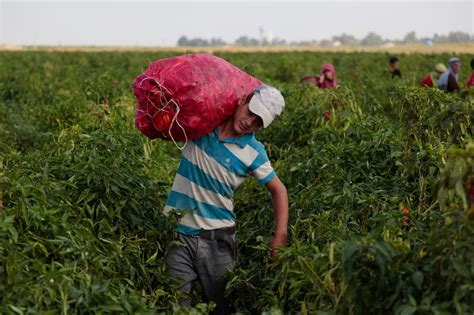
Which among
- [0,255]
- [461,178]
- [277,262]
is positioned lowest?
[277,262]

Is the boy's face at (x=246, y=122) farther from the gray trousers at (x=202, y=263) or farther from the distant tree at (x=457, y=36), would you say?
the distant tree at (x=457, y=36)

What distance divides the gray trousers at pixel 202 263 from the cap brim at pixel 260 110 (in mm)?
737

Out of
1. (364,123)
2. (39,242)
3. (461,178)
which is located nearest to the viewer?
→ (461,178)

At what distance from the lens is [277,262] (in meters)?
3.60

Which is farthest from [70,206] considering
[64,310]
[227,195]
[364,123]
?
[364,123]

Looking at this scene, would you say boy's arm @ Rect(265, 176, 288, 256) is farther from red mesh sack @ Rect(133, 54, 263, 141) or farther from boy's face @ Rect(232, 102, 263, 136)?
red mesh sack @ Rect(133, 54, 263, 141)

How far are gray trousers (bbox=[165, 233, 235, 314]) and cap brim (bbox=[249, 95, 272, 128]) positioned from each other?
0.74 m

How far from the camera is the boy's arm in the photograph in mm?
3885

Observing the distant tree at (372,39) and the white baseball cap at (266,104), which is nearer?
the white baseball cap at (266,104)

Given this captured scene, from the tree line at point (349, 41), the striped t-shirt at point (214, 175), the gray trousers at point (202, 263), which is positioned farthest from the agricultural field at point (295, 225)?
the tree line at point (349, 41)

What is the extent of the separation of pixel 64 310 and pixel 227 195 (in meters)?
1.36

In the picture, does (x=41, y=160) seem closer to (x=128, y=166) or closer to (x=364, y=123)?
(x=128, y=166)

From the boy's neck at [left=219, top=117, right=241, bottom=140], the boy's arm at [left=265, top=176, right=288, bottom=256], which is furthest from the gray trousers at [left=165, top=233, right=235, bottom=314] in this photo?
the boy's neck at [left=219, top=117, right=241, bottom=140]

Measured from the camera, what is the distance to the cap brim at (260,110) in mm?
3805
